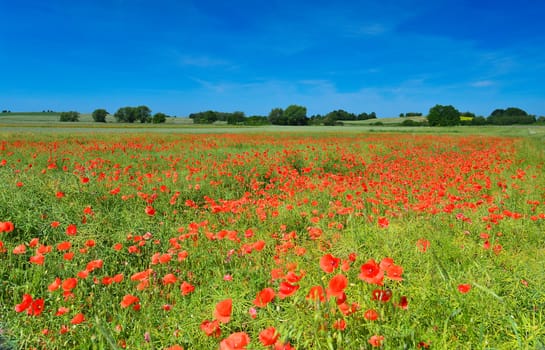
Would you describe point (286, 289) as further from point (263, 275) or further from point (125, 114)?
point (125, 114)

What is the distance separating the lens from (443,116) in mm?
73688

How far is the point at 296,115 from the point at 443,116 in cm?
3771

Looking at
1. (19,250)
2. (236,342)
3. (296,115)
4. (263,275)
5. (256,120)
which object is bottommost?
(263,275)

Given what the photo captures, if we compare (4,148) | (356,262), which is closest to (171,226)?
(356,262)

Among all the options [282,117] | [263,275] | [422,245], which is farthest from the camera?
[282,117]

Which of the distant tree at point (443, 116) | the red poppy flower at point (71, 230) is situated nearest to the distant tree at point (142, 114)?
the distant tree at point (443, 116)

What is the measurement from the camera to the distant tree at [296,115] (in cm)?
8494

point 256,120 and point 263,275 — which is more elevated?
point 256,120

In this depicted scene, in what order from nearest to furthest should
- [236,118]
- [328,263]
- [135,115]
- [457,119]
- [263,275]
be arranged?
[328,263] < [263,275] < [457,119] < [135,115] < [236,118]

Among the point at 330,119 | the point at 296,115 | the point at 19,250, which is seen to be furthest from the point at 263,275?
the point at 296,115

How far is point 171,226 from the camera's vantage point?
11.6 feet

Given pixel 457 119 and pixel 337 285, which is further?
pixel 457 119

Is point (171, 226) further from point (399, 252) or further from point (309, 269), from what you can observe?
point (399, 252)

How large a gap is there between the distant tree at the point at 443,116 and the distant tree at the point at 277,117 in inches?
1471
